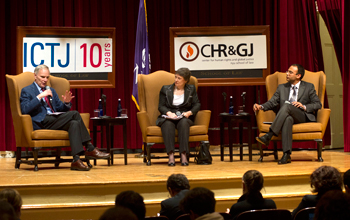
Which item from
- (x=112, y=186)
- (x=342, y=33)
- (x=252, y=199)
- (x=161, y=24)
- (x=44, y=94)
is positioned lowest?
(x=112, y=186)

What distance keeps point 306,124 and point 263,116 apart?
0.52 m

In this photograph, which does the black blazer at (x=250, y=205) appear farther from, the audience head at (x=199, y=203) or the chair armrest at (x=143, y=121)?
the chair armrest at (x=143, y=121)

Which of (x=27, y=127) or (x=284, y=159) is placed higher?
(x=27, y=127)

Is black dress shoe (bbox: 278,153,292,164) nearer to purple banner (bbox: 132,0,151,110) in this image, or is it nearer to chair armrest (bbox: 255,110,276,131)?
chair armrest (bbox: 255,110,276,131)

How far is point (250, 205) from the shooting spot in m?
2.21

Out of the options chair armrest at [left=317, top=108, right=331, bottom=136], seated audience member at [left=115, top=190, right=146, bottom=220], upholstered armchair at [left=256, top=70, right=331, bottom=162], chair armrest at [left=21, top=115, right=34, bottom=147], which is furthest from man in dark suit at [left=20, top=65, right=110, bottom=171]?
seated audience member at [left=115, top=190, right=146, bottom=220]

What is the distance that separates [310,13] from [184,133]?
Result: 3143mm

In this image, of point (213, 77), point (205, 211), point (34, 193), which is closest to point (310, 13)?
point (213, 77)

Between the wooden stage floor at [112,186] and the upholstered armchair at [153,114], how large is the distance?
0.53 metres

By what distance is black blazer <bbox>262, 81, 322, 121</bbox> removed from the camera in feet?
16.2

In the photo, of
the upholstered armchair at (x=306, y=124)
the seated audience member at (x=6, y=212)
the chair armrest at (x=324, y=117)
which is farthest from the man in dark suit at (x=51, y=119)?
the seated audience member at (x=6, y=212)

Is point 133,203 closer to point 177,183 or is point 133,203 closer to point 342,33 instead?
point 177,183

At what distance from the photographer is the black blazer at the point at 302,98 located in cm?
494

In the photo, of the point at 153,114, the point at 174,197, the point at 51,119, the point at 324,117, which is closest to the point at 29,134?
the point at 51,119
